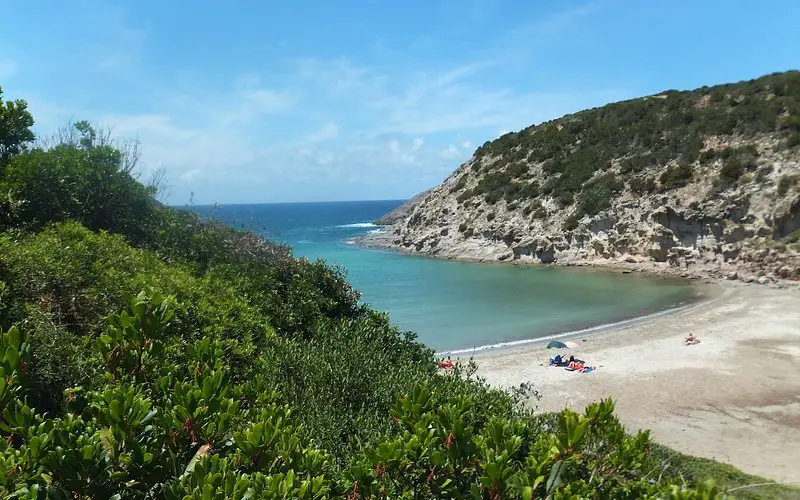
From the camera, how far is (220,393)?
3461mm

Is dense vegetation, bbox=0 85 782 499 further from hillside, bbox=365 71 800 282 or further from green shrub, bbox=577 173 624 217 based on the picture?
green shrub, bbox=577 173 624 217

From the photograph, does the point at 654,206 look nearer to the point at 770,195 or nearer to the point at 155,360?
the point at 770,195

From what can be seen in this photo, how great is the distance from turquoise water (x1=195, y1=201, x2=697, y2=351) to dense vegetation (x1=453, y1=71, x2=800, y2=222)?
1067 centimetres

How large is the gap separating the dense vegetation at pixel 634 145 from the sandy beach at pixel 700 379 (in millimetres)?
20989

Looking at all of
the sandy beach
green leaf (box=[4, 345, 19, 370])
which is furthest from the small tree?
the sandy beach

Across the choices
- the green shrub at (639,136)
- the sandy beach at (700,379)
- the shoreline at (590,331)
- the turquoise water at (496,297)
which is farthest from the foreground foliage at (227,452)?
the green shrub at (639,136)

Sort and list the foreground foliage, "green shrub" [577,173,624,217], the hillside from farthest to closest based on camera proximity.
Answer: "green shrub" [577,173,624,217], the hillside, the foreground foliage

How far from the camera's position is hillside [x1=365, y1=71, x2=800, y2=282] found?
3722 centimetres

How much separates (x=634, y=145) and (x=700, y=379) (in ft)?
134

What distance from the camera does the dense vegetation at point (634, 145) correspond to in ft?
144

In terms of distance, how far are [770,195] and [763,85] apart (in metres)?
22.2

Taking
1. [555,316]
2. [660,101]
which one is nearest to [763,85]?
[660,101]

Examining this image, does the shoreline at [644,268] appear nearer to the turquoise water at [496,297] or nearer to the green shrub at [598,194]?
the turquoise water at [496,297]

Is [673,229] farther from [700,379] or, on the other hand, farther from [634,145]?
[700,379]
